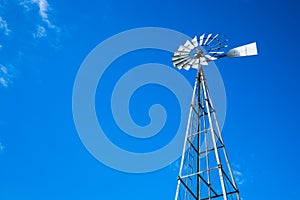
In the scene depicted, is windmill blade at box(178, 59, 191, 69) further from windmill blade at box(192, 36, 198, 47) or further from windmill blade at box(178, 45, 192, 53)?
windmill blade at box(192, 36, 198, 47)

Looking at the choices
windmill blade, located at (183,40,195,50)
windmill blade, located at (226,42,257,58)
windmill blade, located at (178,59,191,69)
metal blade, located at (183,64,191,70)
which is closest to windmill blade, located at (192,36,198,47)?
windmill blade, located at (183,40,195,50)

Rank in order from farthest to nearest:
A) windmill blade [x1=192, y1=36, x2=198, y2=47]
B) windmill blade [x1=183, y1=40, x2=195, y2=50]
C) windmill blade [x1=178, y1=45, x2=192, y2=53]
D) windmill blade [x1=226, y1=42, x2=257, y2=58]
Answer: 1. windmill blade [x1=178, y1=45, x2=192, y2=53]
2. windmill blade [x1=183, y1=40, x2=195, y2=50]
3. windmill blade [x1=192, y1=36, x2=198, y2=47]
4. windmill blade [x1=226, y1=42, x2=257, y2=58]

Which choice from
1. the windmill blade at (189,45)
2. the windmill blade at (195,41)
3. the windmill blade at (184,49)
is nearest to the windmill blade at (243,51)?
the windmill blade at (195,41)

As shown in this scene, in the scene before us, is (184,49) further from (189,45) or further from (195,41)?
(195,41)

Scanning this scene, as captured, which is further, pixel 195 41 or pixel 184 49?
pixel 184 49

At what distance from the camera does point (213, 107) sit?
55.0 feet

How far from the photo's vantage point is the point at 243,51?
17.2m

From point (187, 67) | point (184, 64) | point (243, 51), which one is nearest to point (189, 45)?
point (184, 64)

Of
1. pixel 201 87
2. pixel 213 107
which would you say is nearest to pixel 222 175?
pixel 213 107

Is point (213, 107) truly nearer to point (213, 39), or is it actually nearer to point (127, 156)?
point (213, 39)

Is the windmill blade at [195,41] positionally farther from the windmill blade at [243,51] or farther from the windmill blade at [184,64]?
the windmill blade at [243,51]

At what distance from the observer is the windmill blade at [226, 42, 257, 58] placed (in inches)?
663

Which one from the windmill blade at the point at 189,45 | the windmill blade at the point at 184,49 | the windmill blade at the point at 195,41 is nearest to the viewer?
the windmill blade at the point at 195,41

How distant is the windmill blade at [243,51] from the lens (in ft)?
55.3
